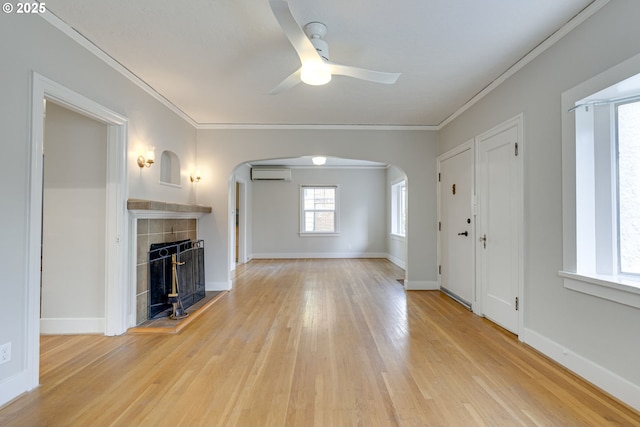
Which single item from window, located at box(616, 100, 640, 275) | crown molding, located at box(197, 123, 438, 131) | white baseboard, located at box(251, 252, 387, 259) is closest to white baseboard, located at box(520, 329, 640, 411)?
window, located at box(616, 100, 640, 275)

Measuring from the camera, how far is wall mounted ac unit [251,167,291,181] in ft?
25.1

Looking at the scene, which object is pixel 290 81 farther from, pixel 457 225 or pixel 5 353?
pixel 457 225

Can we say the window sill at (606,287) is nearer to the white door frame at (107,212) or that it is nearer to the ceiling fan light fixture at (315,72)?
the ceiling fan light fixture at (315,72)

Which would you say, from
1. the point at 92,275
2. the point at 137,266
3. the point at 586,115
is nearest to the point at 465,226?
the point at 586,115

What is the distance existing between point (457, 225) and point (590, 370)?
7.20 feet

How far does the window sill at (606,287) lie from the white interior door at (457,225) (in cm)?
145

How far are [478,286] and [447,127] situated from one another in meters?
2.25

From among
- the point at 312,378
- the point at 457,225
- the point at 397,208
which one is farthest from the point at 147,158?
the point at 397,208

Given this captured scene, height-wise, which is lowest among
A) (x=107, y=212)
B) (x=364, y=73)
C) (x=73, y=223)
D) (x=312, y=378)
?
(x=312, y=378)

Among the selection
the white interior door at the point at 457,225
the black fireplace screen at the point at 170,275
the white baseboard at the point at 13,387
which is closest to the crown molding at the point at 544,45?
the white interior door at the point at 457,225

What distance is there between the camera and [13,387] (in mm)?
1817

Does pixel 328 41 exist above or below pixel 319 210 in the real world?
above

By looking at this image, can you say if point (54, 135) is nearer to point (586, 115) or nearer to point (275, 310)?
point (275, 310)

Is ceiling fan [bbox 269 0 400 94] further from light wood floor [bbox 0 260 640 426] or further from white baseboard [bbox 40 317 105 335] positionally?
white baseboard [bbox 40 317 105 335]
